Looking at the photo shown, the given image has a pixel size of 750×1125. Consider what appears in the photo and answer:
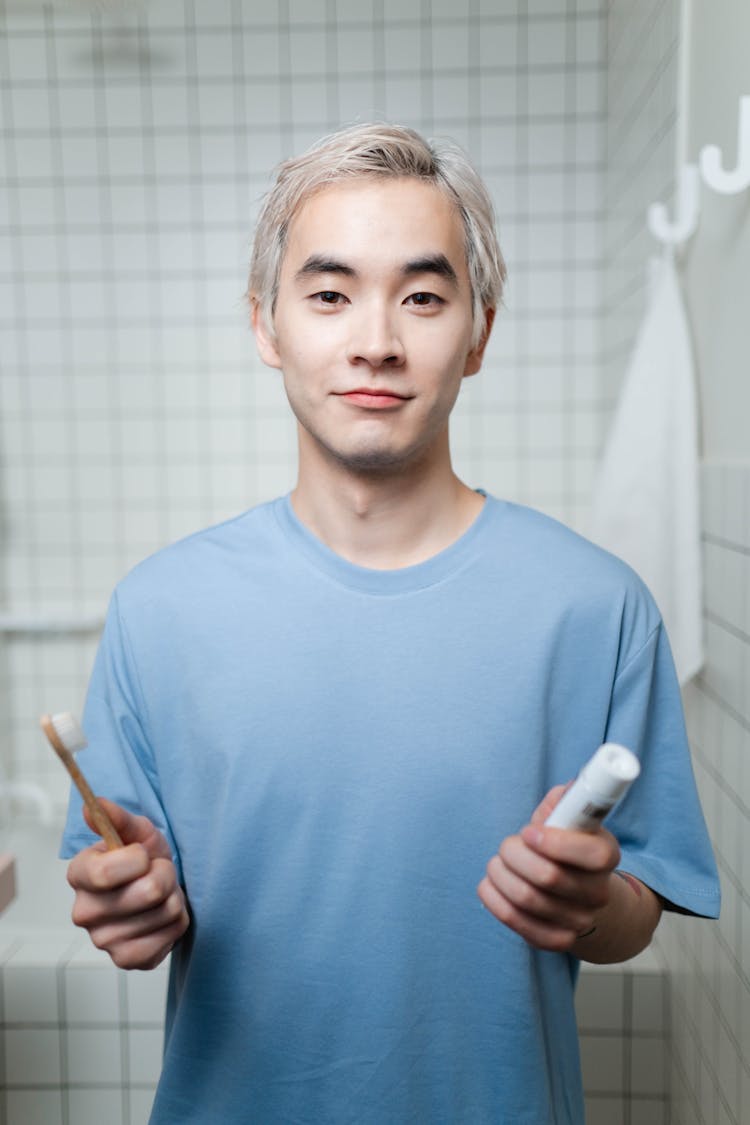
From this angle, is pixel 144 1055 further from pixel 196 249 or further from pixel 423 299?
pixel 196 249

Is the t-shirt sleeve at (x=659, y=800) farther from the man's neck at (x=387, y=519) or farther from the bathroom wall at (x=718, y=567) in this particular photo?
the bathroom wall at (x=718, y=567)

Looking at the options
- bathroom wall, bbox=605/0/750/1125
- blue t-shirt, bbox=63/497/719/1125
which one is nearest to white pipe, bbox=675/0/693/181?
bathroom wall, bbox=605/0/750/1125

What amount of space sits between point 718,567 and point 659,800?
1.93 feet

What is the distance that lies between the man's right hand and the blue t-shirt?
0.39 feet

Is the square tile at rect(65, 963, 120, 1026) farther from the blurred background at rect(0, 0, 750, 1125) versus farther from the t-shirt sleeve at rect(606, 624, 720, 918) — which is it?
the t-shirt sleeve at rect(606, 624, 720, 918)

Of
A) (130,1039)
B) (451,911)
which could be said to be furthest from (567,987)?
(130,1039)

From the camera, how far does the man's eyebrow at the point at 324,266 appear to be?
0.86 meters

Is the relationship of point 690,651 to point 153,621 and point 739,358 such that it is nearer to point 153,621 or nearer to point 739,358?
point 739,358

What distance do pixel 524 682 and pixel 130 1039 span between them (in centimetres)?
115

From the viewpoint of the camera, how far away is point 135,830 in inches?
30.0

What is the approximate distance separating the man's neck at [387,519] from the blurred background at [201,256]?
1.40 meters

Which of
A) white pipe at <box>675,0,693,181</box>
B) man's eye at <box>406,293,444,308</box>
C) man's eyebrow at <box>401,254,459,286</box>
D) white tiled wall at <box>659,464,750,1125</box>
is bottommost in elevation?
white tiled wall at <box>659,464,750,1125</box>

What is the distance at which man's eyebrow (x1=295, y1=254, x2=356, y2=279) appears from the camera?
0.86m

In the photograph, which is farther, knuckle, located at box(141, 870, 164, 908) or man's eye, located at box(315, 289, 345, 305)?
man's eye, located at box(315, 289, 345, 305)
